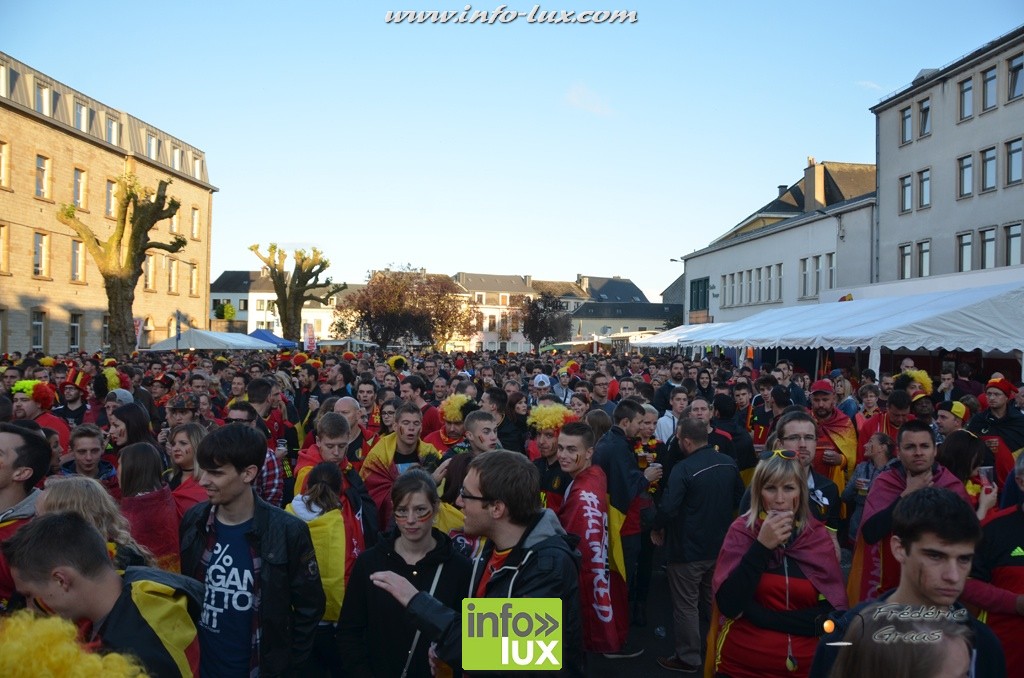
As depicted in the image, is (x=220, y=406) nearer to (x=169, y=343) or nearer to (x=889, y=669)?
(x=889, y=669)

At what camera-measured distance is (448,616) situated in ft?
8.70

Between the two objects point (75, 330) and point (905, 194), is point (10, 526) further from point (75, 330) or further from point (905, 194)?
point (75, 330)

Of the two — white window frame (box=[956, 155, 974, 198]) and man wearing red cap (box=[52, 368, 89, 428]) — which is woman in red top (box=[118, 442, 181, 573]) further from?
white window frame (box=[956, 155, 974, 198])

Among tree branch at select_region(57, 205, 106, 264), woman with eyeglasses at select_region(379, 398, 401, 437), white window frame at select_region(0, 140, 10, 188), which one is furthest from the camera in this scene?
white window frame at select_region(0, 140, 10, 188)

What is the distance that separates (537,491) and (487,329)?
107485mm

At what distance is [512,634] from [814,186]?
2047 inches

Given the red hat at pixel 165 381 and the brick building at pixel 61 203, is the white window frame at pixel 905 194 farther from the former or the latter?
the brick building at pixel 61 203

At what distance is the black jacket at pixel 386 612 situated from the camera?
3377 millimetres

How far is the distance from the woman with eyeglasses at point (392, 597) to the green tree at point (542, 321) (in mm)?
75752

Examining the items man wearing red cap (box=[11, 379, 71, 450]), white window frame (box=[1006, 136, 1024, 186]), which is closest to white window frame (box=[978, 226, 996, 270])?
white window frame (box=[1006, 136, 1024, 186])

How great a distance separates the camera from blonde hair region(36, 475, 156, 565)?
10.1 feet

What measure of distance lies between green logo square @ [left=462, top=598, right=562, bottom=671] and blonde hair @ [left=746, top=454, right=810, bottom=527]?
4.40 ft

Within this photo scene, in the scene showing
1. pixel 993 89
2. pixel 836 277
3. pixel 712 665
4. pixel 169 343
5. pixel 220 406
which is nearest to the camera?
pixel 712 665

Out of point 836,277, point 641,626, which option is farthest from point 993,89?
point 641,626
